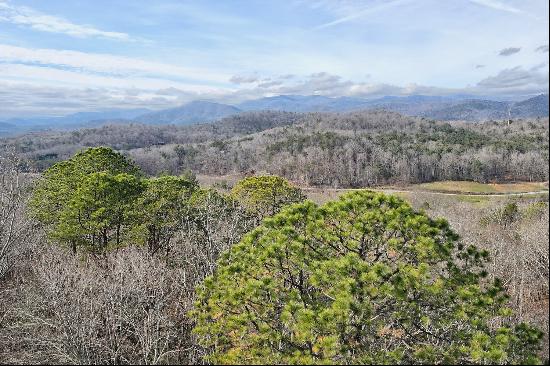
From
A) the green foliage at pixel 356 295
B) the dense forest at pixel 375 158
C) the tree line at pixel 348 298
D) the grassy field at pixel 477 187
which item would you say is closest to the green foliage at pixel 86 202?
the tree line at pixel 348 298

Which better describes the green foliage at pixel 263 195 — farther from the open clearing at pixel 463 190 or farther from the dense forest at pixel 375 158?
the dense forest at pixel 375 158

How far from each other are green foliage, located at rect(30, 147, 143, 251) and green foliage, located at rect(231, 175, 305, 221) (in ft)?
A: 16.1

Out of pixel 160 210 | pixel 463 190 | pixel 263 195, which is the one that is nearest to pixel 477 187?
pixel 463 190

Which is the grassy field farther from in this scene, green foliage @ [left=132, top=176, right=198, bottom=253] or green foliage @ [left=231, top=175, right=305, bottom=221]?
green foliage @ [left=132, top=176, right=198, bottom=253]

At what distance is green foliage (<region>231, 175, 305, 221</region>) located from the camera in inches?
866

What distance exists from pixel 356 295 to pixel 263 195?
14.3m

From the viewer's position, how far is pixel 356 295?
7980 millimetres

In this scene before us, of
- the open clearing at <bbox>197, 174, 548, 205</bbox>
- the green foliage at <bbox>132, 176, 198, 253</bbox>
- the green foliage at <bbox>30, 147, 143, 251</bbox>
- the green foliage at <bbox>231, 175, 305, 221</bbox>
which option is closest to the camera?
the green foliage at <bbox>30, 147, 143, 251</bbox>

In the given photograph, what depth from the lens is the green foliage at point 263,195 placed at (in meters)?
22.0

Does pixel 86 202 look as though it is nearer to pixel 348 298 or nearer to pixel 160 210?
pixel 160 210

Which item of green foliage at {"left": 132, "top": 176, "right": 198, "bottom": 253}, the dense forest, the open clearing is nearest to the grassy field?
the open clearing

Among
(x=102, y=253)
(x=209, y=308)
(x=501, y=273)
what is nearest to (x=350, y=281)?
(x=209, y=308)

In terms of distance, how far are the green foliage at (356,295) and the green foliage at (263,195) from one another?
40.3ft

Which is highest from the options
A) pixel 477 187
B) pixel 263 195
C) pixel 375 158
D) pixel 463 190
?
pixel 263 195
